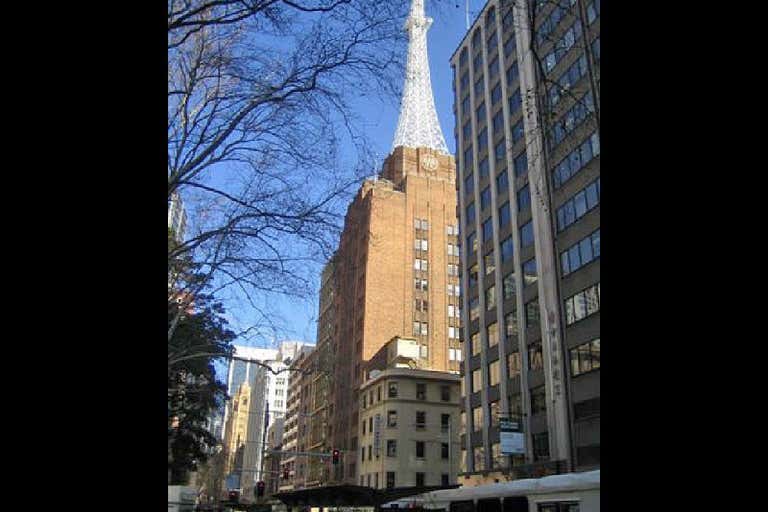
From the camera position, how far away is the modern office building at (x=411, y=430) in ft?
181

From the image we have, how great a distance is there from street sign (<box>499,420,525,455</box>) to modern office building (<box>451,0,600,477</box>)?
2.95ft

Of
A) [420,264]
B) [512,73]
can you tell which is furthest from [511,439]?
[420,264]

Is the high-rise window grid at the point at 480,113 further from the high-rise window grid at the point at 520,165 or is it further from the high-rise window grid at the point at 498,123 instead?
the high-rise window grid at the point at 520,165

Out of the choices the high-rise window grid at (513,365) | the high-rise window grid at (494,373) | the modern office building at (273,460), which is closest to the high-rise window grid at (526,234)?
the high-rise window grid at (513,365)

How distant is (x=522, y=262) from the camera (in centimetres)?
4116

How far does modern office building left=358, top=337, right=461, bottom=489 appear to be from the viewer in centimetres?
5516

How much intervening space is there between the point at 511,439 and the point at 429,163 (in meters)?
55.0

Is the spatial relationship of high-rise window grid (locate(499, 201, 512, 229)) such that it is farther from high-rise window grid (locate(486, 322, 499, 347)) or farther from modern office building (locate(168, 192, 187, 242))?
modern office building (locate(168, 192, 187, 242))

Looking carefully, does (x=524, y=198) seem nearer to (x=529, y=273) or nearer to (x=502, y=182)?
(x=502, y=182)
